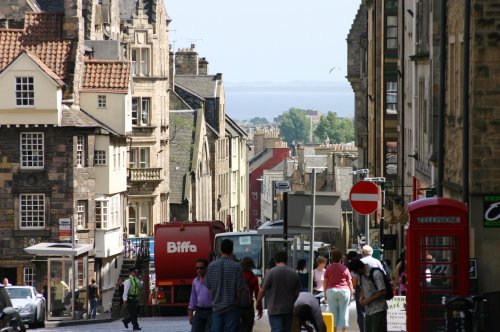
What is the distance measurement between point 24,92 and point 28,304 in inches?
1029

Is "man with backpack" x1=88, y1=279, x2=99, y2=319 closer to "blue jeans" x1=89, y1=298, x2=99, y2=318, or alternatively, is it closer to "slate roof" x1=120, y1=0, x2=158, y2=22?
"blue jeans" x1=89, y1=298, x2=99, y2=318

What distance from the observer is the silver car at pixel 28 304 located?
43.2 meters

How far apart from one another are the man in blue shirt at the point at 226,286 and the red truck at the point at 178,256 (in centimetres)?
2513

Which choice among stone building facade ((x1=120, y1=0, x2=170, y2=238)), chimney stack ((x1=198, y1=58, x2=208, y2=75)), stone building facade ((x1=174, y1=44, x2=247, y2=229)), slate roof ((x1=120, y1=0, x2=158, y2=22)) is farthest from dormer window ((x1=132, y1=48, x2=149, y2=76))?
chimney stack ((x1=198, y1=58, x2=208, y2=75))

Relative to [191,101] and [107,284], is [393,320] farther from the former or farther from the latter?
[191,101]

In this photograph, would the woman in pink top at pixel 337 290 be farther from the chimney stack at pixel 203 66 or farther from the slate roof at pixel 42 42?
the chimney stack at pixel 203 66

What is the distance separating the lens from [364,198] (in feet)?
103

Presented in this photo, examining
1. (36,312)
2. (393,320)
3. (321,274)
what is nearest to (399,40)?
(36,312)

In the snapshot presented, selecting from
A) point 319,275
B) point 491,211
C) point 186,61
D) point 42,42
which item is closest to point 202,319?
point 491,211

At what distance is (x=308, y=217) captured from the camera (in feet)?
97.6

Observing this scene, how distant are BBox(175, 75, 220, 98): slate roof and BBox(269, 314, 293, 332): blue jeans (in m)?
92.3

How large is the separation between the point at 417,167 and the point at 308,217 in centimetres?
1650

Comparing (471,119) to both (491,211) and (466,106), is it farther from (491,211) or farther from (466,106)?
(491,211)

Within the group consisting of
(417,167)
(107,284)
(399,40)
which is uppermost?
(399,40)
